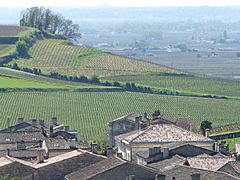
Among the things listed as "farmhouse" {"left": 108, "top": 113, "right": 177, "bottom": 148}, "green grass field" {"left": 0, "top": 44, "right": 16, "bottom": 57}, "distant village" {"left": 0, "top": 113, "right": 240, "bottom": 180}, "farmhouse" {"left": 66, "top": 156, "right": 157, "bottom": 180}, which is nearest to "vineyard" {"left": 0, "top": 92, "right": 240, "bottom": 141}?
"farmhouse" {"left": 108, "top": 113, "right": 177, "bottom": 148}

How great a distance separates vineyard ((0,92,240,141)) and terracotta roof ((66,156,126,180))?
105 ft

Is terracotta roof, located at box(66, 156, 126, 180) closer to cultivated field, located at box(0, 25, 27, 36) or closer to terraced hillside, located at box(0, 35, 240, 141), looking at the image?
terraced hillside, located at box(0, 35, 240, 141)

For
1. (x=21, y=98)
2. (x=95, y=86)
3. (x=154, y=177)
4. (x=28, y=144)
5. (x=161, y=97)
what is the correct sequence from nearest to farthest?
1. (x=154, y=177)
2. (x=28, y=144)
3. (x=21, y=98)
4. (x=161, y=97)
5. (x=95, y=86)

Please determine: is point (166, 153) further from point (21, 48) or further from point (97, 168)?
point (21, 48)

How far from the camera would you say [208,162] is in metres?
43.8

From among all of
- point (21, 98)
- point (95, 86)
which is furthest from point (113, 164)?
point (95, 86)

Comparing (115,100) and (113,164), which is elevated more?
(113,164)

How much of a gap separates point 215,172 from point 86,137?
32.0 m

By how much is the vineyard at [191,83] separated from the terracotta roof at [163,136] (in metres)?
52.9

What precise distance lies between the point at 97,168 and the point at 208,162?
16.9 ft

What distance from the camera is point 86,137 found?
233ft

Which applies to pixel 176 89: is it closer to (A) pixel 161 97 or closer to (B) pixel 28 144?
(A) pixel 161 97

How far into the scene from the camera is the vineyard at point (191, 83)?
360 feet

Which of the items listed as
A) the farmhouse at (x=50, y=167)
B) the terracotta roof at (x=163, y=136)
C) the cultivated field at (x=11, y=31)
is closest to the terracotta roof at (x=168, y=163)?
the farmhouse at (x=50, y=167)
